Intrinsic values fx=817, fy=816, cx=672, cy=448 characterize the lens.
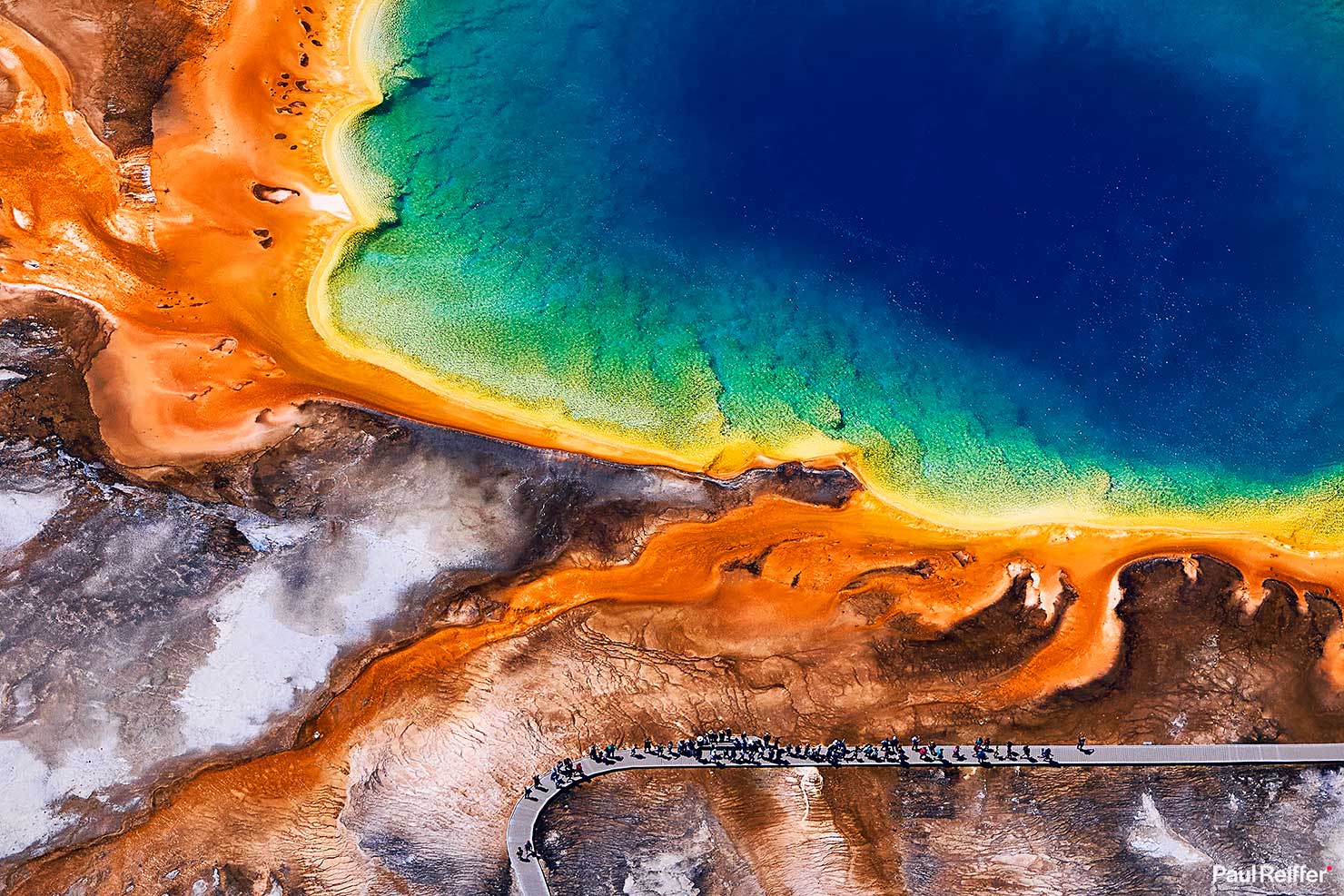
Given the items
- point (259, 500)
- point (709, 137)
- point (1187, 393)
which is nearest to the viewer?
point (259, 500)

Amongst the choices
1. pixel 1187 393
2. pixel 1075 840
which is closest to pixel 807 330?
pixel 1187 393

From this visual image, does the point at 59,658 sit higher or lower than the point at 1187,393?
lower

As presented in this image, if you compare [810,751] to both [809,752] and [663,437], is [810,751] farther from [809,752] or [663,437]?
[663,437]

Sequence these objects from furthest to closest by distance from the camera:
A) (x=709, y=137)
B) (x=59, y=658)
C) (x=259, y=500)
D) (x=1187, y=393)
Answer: (x=709, y=137) → (x=1187, y=393) → (x=259, y=500) → (x=59, y=658)

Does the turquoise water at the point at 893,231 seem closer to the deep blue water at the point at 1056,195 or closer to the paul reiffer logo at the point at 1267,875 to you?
the deep blue water at the point at 1056,195

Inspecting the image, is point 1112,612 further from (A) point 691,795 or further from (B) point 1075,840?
(A) point 691,795

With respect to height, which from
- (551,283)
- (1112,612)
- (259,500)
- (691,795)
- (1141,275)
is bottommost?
(691,795)

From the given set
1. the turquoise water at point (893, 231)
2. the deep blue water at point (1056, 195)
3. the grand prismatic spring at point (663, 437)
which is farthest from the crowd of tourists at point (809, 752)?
the deep blue water at point (1056, 195)
